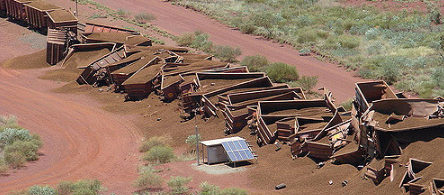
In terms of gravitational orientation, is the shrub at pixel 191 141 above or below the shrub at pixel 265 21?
above

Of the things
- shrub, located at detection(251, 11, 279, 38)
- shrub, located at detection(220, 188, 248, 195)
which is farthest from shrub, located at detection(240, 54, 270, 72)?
shrub, located at detection(220, 188, 248, 195)

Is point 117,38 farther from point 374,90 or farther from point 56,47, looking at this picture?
point 374,90

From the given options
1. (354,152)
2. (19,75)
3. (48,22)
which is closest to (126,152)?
(354,152)

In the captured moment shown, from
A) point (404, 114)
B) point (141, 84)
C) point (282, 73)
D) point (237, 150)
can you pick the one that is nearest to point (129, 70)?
point (141, 84)

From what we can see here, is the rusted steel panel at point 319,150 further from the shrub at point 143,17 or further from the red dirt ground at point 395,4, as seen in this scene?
the red dirt ground at point 395,4

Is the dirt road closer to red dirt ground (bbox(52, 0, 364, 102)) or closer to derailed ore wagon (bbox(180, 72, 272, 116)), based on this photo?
red dirt ground (bbox(52, 0, 364, 102))

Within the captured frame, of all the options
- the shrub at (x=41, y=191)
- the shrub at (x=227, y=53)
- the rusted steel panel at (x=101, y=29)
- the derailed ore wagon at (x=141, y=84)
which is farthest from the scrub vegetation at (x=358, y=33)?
the shrub at (x=41, y=191)
